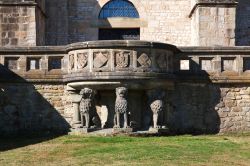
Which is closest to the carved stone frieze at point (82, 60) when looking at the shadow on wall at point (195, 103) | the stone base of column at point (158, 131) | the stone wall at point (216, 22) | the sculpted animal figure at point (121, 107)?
the sculpted animal figure at point (121, 107)

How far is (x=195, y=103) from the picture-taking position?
600 inches

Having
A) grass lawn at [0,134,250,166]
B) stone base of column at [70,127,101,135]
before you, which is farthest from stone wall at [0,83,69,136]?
grass lawn at [0,134,250,166]

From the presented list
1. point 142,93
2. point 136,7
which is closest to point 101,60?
point 142,93

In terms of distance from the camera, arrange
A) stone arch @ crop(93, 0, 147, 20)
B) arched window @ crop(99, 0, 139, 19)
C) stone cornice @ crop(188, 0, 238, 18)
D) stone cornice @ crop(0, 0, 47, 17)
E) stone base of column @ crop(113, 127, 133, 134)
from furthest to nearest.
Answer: arched window @ crop(99, 0, 139, 19) < stone arch @ crop(93, 0, 147, 20) < stone cornice @ crop(188, 0, 238, 18) < stone cornice @ crop(0, 0, 47, 17) < stone base of column @ crop(113, 127, 133, 134)

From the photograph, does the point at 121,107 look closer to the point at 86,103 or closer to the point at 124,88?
the point at 124,88

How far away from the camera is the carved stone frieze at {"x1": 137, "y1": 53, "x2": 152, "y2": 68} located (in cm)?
1417

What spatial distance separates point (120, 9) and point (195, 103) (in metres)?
8.26

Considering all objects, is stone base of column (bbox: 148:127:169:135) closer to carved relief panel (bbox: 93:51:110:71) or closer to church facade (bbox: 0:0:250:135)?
church facade (bbox: 0:0:250:135)

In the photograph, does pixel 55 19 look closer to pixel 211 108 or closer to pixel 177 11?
pixel 177 11

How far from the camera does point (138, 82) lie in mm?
14148

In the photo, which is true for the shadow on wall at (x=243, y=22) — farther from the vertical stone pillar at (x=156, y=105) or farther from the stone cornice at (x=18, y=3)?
the vertical stone pillar at (x=156, y=105)

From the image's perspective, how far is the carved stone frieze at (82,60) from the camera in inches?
565

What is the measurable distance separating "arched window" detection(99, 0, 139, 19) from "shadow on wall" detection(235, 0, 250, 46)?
3844 millimetres

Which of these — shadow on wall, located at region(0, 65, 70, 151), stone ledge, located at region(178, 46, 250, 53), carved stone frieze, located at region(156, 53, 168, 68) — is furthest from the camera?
stone ledge, located at region(178, 46, 250, 53)
